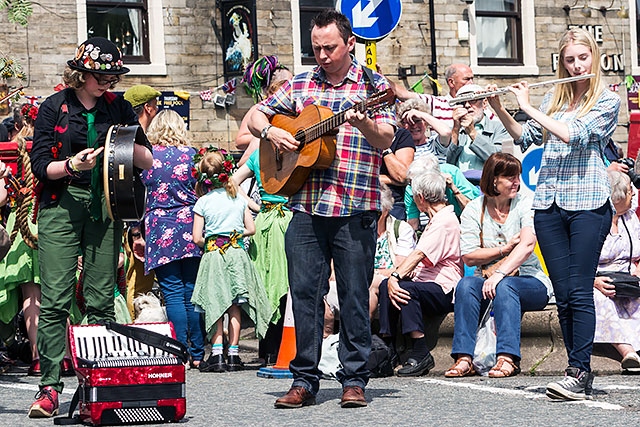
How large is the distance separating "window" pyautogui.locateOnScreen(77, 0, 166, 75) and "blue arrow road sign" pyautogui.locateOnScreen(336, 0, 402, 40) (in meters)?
10.6

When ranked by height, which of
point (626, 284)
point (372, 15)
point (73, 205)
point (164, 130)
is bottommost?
point (626, 284)

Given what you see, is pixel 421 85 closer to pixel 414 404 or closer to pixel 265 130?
pixel 265 130

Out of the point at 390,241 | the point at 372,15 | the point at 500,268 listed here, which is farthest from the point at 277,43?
the point at 500,268

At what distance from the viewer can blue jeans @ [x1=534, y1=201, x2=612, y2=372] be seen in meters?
7.73

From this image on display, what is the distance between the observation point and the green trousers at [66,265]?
7.60 m

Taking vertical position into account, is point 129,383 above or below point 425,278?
below

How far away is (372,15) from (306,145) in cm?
423

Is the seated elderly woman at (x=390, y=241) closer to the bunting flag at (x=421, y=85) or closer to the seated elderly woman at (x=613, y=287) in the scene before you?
the seated elderly woman at (x=613, y=287)

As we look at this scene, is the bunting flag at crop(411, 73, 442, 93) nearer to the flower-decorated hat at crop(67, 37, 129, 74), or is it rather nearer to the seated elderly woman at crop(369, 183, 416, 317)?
the seated elderly woman at crop(369, 183, 416, 317)

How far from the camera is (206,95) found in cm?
2244

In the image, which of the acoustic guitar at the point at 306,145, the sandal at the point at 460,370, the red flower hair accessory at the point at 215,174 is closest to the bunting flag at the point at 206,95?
the red flower hair accessory at the point at 215,174

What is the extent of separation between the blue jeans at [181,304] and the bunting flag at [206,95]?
11726 mm

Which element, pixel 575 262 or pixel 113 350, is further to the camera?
pixel 575 262

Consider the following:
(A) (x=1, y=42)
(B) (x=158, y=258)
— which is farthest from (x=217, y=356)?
(A) (x=1, y=42)
